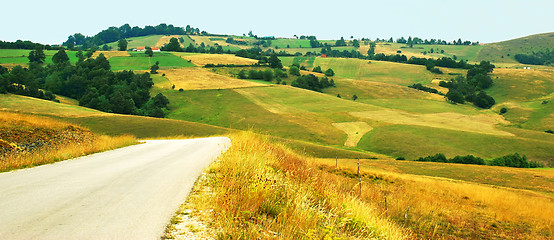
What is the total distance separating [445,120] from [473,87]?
57.6 m

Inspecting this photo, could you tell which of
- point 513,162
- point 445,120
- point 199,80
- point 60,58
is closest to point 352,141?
point 513,162

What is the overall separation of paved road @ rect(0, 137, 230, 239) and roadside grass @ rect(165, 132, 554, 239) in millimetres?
581

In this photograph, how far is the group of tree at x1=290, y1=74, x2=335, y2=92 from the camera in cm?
13425

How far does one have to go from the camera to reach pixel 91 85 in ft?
344

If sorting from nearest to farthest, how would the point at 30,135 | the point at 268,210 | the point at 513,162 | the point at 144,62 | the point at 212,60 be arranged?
the point at 268,210 → the point at 30,135 → the point at 513,162 → the point at 144,62 → the point at 212,60

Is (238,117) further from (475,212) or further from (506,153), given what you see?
(475,212)

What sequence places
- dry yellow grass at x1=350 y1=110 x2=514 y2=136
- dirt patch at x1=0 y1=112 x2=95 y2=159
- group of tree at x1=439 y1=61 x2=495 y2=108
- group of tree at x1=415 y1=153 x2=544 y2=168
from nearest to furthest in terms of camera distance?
dirt patch at x1=0 y1=112 x2=95 y2=159 < group of tree at x1=415 y1=153 x2=544 y2=168 < dry yellow grass at x1=350 y1=110 x2=514 y2=136 < group of tree at x1=439 y1=61 x2=495 y2=108

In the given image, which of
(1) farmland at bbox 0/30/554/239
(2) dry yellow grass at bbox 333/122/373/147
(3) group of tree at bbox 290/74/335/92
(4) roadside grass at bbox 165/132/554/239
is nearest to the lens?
(4) roadside grass at bbox 165/132/554/239

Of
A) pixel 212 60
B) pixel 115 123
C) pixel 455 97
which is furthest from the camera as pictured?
pixel 212 60

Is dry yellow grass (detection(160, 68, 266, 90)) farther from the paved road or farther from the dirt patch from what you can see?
the paved road

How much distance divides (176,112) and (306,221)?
88.8 meters

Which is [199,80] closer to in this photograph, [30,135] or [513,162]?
[513,162]

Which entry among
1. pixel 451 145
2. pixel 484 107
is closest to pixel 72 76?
pixel 451 145

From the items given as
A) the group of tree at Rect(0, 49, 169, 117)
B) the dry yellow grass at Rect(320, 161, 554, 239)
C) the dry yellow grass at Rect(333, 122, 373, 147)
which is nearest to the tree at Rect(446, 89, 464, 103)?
the dry yellow grass at Rect(333, 122, 373, 147)
